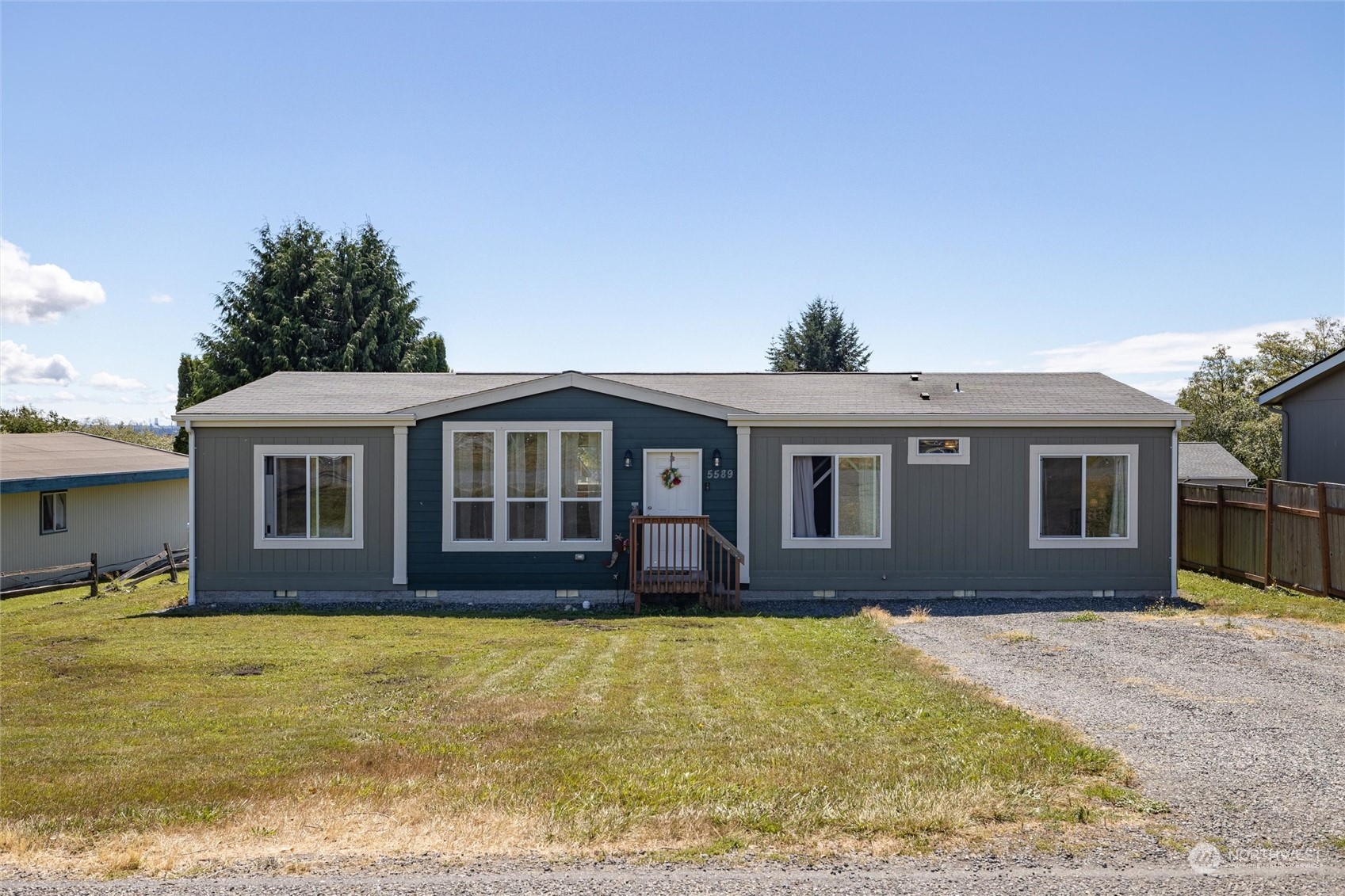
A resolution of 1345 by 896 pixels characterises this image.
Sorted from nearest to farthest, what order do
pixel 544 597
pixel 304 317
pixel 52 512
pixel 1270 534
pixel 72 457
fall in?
pixel 544 597, pixel 1270 534, pixel 52 512, pixel 72 457, pixel 304 317

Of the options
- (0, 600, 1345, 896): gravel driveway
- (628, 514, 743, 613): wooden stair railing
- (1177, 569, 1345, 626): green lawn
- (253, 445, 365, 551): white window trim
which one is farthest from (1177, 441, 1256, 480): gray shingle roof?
(253, 445, 365, 551): white window trim

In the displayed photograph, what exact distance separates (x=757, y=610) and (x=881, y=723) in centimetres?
640

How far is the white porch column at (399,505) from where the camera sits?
13180mm

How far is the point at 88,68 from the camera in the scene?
11453 mm

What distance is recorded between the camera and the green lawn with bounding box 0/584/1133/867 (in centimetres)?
460

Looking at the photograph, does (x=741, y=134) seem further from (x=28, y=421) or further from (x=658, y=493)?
(x=28, y=421)

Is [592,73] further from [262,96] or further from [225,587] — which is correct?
[225,587]

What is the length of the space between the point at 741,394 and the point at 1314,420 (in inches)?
421

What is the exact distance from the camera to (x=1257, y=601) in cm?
1293

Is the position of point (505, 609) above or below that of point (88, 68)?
below

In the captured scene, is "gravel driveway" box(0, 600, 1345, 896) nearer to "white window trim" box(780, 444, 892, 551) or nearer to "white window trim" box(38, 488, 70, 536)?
"white window trim" box(780, 444, 892, 551)

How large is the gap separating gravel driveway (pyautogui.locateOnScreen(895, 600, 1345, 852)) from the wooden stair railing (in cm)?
280

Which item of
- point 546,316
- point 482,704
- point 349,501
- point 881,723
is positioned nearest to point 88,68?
point 349,501

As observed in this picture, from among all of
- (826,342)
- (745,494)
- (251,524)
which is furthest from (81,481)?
(826,342)
